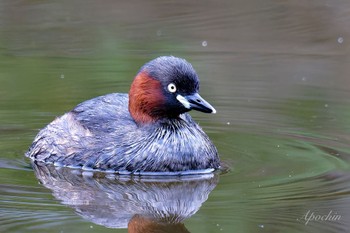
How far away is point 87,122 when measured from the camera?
9953 millimetres

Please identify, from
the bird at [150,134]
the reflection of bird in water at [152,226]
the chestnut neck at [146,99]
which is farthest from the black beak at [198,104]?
the reflection of bird in water at [152,226]

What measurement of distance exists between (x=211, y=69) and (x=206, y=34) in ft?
6.01

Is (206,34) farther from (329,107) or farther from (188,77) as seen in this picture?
(188,77)

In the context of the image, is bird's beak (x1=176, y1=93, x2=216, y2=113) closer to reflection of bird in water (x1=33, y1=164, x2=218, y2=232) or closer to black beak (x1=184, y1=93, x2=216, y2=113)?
black beak (x1=184, y1=93, x2=216, y2=113)

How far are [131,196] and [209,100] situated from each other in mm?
3026

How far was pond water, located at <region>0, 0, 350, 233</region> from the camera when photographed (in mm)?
8273

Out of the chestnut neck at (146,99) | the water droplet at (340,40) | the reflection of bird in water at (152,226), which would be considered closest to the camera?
the reflection of bird in water at (152,226)

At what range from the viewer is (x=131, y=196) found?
8945 mm

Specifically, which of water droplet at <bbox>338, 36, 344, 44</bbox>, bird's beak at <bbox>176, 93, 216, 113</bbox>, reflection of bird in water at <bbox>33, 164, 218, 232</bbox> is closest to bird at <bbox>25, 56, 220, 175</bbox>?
bird's beak at <bbox>176, 93, 216, 113</bbox>

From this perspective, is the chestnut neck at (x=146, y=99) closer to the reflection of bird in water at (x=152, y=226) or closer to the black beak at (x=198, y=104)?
the black beak at (x=198, y=104)

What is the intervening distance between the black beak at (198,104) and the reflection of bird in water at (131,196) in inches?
24.3

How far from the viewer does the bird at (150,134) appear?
9.46m

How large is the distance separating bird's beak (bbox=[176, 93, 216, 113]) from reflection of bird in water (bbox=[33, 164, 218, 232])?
2.05 feet

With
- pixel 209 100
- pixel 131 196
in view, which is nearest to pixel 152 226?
pixel 131 196
